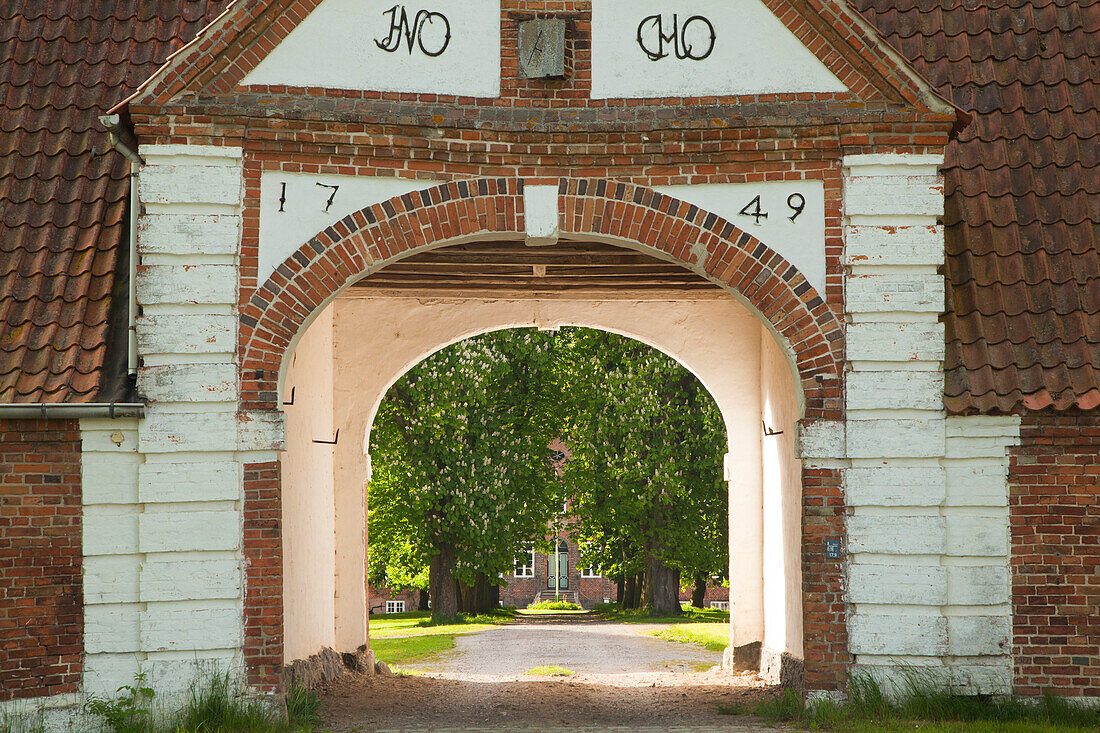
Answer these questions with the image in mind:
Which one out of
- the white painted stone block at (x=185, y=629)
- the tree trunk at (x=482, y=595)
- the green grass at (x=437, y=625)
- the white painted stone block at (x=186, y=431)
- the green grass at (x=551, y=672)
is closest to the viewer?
the white painted stone block at (x=185, y=629)

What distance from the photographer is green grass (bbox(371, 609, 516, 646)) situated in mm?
20203

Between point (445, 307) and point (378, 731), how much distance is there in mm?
5425

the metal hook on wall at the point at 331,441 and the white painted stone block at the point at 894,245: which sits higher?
the white painted stone block at the point at 894,245

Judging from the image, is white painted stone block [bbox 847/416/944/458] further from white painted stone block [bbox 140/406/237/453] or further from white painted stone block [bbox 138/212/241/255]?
white painted stone block [bbox 138/212/241/255]

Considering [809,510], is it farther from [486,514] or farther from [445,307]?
[486,514]

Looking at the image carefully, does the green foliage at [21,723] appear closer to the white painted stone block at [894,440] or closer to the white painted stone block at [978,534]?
the white painted stone block at [894,440]

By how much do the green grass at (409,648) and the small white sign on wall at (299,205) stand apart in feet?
24.7

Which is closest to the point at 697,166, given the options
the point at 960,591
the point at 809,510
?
the point at 809,510

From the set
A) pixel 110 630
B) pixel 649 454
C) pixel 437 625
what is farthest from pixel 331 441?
pixel 649 454

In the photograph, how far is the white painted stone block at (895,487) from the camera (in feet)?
27.6

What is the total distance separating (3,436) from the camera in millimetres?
7984

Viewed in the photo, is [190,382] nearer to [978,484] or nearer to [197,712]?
[197,712]

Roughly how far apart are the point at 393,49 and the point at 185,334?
8.72 ft

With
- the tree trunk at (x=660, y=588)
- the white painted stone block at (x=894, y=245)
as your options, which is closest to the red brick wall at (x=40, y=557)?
the white painted stone block at (x=894, y=245)
